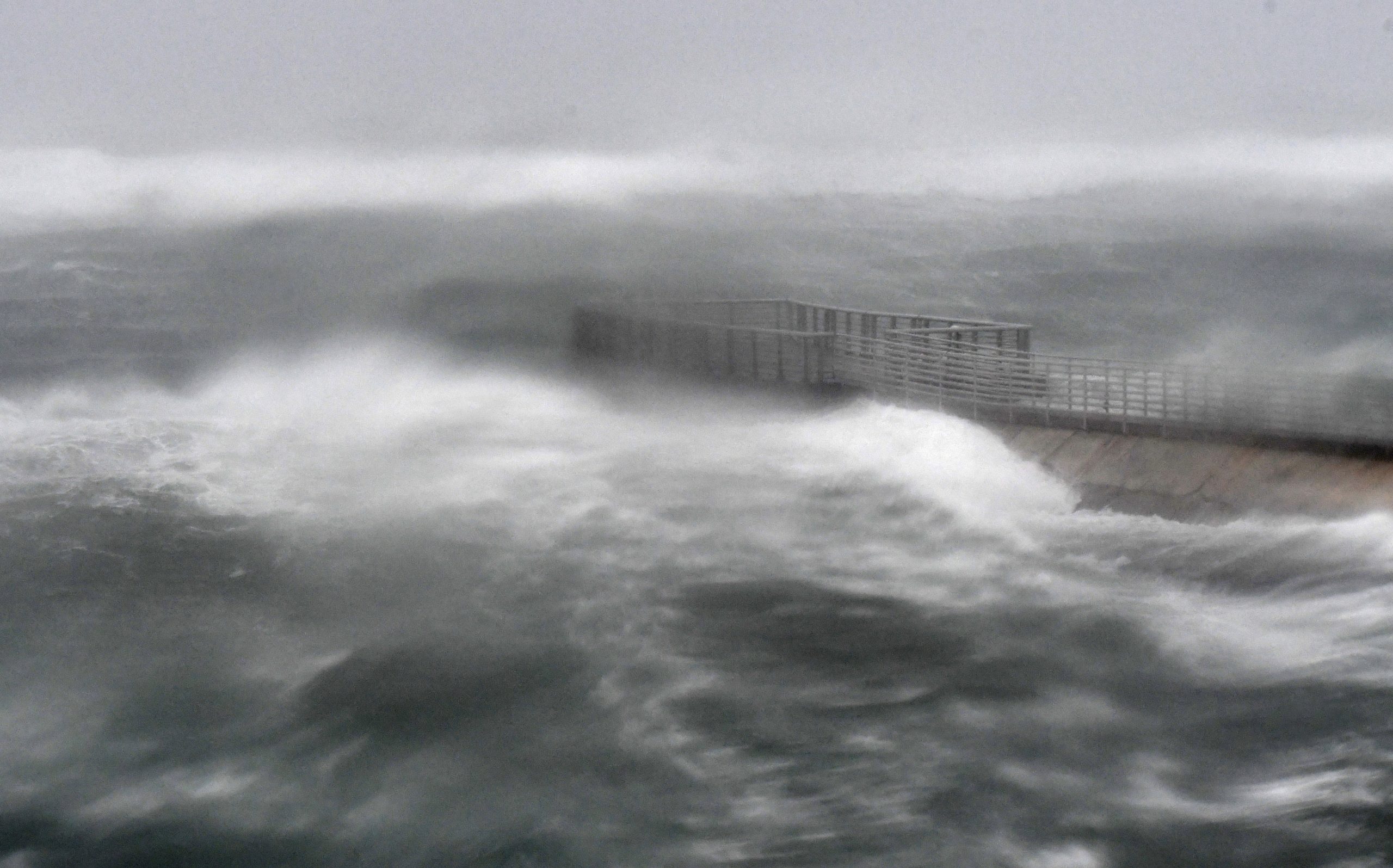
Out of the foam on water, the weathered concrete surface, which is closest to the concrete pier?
the weathered concrete surface

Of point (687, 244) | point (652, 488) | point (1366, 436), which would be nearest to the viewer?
point (1366, 436)

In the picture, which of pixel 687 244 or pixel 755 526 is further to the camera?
pixel 687 244

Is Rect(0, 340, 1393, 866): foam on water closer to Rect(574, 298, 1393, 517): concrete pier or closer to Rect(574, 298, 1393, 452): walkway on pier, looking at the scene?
Rect(574, 298, 1393, 517): concrete pier

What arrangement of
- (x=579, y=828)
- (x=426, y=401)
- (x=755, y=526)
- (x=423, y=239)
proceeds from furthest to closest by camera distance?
(x=423, y=239), (x=426, y=401), (x=755, y=526), (x=579, y=828)

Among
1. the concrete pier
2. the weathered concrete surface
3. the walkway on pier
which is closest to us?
the weathered concrete surface

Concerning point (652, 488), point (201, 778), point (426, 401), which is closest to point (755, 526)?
point (652, 488)

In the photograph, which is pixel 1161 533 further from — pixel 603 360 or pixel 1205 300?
pixel 1205 300

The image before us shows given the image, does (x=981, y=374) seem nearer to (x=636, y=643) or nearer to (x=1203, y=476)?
(x=1203, y=476)
